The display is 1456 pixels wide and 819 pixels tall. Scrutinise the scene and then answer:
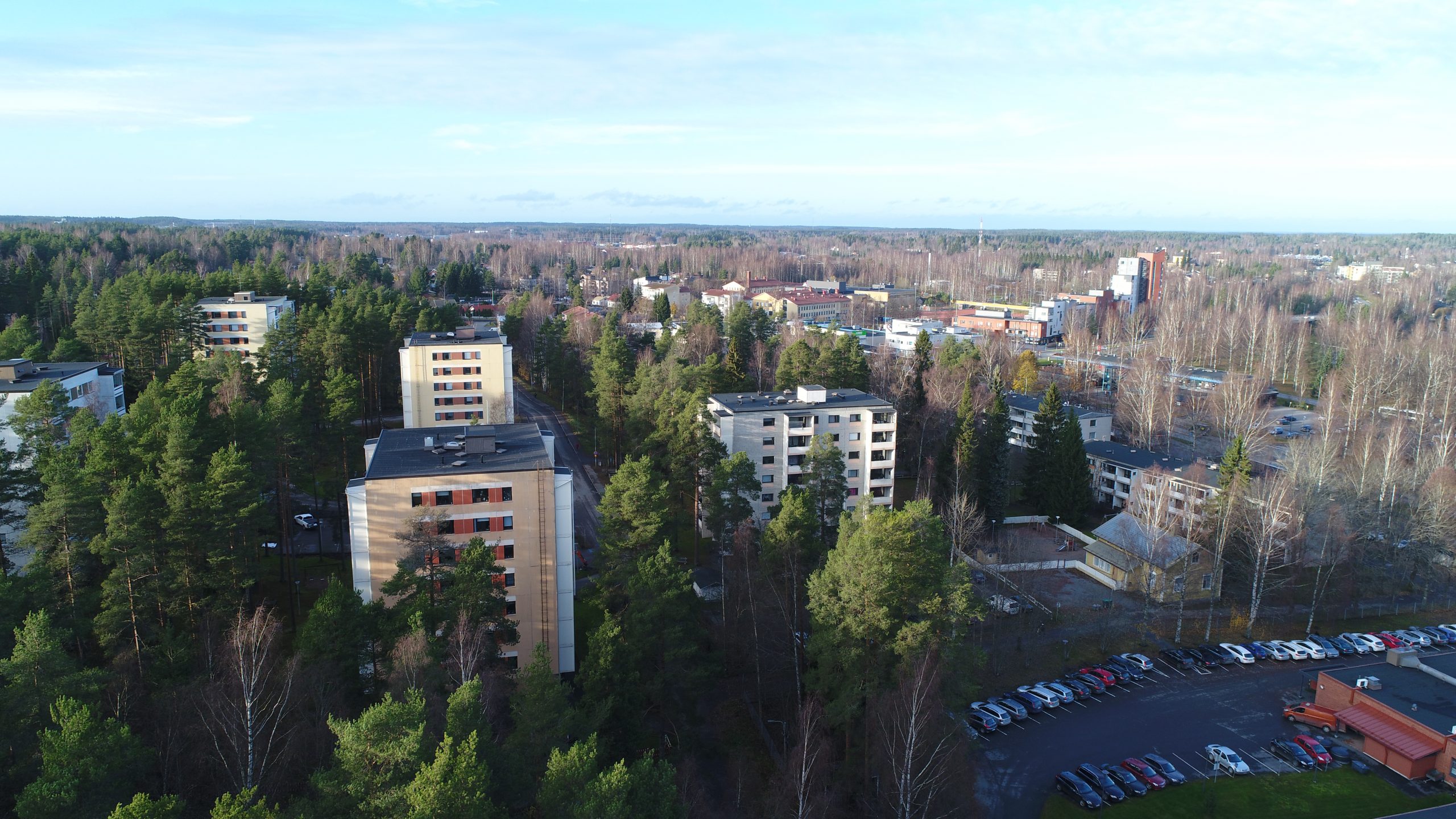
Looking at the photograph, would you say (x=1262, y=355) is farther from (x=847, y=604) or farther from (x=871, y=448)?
(x=847, y=604)

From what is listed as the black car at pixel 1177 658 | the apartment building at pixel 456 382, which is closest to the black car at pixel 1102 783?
the black car at pixel 1177 658

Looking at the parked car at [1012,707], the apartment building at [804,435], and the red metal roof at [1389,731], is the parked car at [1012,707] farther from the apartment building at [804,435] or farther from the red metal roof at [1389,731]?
the apartment building at [804,435]

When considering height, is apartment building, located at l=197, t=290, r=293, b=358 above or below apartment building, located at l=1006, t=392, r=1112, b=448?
above

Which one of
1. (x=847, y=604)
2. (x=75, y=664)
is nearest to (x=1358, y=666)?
(x=847, y=604)

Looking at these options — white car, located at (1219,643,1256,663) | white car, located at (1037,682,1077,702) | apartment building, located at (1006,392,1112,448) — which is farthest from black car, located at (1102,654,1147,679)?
apartment building, located at (1006,392,1112,448)

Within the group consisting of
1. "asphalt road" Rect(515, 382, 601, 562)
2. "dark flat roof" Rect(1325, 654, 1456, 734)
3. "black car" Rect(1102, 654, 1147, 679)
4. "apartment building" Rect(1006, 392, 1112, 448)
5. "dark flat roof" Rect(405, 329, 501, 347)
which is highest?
"dark flat roof" Rect(405, 329, 501, 347)

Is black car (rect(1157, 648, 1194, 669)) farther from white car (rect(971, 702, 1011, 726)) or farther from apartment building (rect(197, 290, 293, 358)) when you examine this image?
apartment building (rect(197, 290, 293, 358))
